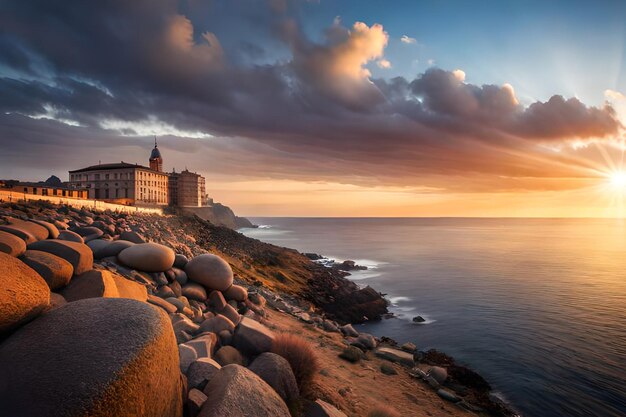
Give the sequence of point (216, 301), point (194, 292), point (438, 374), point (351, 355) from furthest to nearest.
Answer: point (438, 374), point (351, 355), point (216, 301), point (194, 292)

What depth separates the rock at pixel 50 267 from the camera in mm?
7133

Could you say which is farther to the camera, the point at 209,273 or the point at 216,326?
the point at 209,273

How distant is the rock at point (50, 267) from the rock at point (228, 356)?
390cm

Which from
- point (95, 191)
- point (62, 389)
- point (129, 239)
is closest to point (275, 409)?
point (62, 389)

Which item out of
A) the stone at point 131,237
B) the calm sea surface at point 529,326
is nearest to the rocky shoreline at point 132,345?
the stone at point 131,237

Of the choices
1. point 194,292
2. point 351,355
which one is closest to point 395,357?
point 351,355

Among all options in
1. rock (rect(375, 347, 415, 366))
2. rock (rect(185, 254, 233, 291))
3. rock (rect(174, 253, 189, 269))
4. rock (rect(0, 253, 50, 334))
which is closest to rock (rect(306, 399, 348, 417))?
rock (rect(0, 253, 50, 334))

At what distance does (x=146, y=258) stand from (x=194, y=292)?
241cm

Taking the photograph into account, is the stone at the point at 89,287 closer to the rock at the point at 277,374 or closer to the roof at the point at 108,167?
the rock at the point at 277,374

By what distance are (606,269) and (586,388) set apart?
186 feet

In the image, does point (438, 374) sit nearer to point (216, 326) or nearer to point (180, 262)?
point (216, 326)

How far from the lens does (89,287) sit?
746 cm

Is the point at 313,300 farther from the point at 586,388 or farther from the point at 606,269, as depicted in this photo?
the point at 606,269

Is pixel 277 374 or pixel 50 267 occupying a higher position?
pixel 50 267
